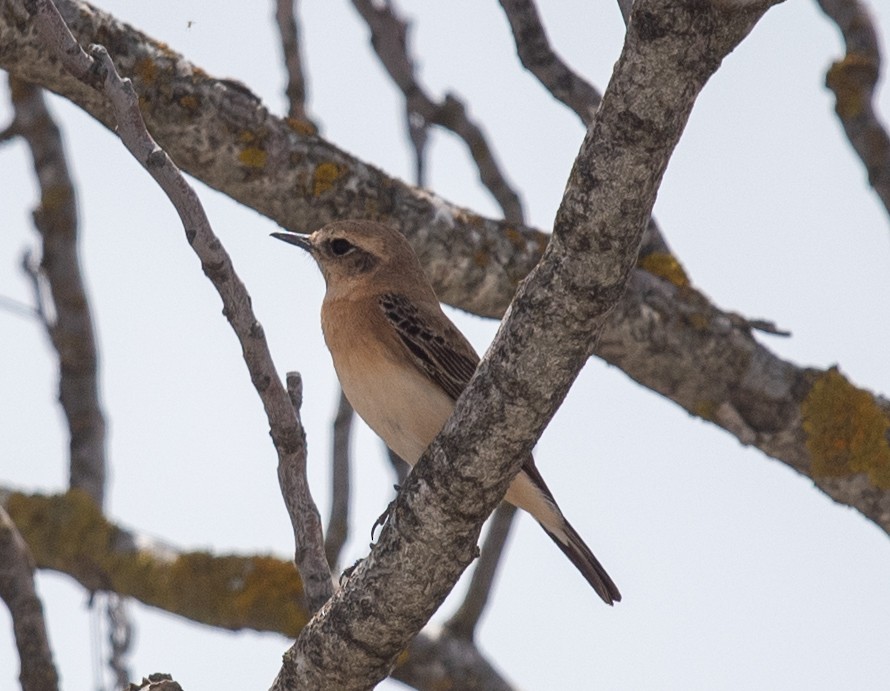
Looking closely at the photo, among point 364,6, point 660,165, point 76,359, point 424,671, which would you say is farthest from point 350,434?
point 660,165

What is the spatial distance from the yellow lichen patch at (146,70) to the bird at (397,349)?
1156 mm

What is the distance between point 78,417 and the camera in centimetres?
894

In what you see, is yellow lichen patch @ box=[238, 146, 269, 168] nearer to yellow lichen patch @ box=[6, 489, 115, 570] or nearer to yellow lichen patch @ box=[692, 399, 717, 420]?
yellow lichen patch @ box=[6, 489, 115, 570]

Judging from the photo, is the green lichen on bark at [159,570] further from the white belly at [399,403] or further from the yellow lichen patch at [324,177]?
the yellow lichen patch at [324,177]

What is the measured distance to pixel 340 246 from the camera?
24.8 ft

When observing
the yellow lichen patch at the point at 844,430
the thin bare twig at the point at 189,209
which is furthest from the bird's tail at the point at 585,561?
the thin bare twig at the point at 189,209

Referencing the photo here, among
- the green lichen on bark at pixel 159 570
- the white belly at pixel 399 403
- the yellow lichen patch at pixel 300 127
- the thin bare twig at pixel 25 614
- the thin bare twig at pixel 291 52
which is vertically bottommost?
the thin bare twig at pixel 25 614

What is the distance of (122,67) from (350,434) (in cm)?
250

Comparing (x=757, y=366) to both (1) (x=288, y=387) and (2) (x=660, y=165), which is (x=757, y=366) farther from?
(2) (x=660, y=165)

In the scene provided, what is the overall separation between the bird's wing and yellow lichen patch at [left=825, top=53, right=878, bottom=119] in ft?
9.24

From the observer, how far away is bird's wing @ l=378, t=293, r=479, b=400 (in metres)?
7.01

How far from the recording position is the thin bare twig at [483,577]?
838cm

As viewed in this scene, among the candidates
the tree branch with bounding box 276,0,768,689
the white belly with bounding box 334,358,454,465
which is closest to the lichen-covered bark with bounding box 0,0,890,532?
the white belly with bounding box 334,358,454,465

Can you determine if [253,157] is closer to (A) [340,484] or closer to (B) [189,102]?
(B) [189,102]
